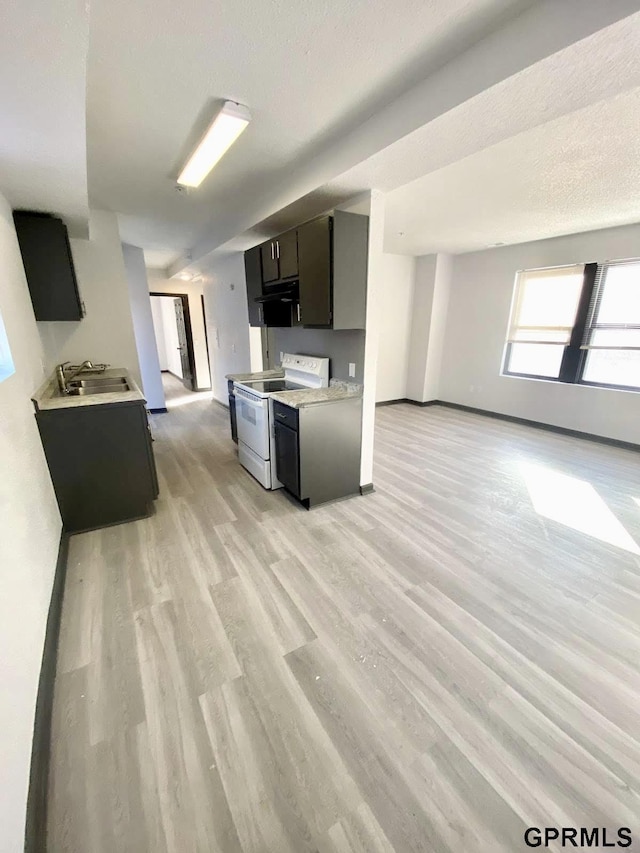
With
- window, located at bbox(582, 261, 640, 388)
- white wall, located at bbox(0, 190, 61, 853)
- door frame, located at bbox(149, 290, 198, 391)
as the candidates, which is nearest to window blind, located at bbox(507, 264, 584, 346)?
window, located at bbox(582, 261, 640, 388)

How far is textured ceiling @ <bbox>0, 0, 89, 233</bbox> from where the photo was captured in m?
1.00

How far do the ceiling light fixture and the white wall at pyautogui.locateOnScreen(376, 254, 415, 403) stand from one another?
357cm

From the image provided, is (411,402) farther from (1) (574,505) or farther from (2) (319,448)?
(2) (319,448)

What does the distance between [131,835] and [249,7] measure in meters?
2.84

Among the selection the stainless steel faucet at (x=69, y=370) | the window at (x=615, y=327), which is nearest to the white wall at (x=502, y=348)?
the window at (x=615, y=327)

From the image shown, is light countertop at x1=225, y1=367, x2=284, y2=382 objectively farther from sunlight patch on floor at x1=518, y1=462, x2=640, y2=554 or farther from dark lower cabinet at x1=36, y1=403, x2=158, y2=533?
sunlight patch on floor at x1=518, y1=462, x2=640, y2=554

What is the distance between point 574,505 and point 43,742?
367 cm

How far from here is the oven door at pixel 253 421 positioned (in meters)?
2.95

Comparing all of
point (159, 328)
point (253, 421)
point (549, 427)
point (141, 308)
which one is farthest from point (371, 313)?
point (159, 328)

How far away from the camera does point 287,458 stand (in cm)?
283

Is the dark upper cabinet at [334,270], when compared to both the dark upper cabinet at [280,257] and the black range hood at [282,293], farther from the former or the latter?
the black range hood at [282,293]

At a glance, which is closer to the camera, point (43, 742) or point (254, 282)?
point (43, 742)

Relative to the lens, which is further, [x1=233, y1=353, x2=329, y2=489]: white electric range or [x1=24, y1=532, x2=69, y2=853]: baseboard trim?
[x1=233, y1=353, x2=329, y2=489]: white electric range

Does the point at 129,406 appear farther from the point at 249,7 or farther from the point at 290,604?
the point at 249,7
